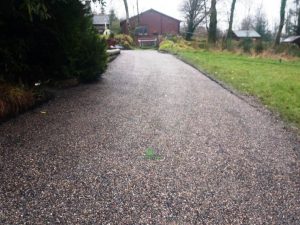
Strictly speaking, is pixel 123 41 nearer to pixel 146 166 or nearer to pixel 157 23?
pixel 157 23

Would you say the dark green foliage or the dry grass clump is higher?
the dark green foliage

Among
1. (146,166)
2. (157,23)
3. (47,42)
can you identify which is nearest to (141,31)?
(157,23)

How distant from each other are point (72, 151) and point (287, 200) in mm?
2602

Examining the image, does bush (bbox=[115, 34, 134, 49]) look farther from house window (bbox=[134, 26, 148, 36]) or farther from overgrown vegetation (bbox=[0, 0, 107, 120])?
overgrown vegetation (bbox=[0, 0, 107, 120])

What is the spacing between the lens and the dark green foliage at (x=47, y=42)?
602 cm

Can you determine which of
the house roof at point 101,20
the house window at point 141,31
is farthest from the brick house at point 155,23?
the house roof at point 101,20

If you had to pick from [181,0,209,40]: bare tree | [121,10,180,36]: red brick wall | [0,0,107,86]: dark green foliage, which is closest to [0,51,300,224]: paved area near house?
[0,0,107,86]: dark green foliage

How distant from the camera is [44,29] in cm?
682

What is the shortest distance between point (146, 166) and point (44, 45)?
435 centimetres

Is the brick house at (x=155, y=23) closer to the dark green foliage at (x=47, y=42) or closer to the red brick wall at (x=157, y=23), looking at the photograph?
the red brick wall at (x=157, y=23)

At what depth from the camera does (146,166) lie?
12.9ft

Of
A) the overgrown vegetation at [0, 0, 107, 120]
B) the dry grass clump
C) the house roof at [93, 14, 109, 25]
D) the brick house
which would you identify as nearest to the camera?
the dry grass clump

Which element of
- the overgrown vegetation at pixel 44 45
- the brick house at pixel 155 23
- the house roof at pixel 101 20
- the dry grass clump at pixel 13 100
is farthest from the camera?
the brick house at pixel 155 23

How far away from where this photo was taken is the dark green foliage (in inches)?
237
